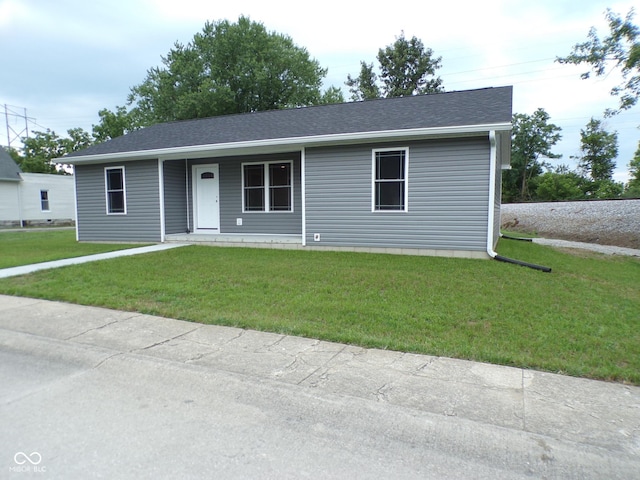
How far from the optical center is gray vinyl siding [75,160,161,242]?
12273 millimetres

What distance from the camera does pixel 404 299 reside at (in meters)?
5.74

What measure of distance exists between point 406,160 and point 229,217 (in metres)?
5.84

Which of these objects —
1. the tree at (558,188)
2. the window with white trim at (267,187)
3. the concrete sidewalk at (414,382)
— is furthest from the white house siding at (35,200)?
the tree at (558,188)

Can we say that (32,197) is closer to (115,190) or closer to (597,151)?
(115,190)

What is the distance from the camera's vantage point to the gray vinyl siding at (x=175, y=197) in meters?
12.3

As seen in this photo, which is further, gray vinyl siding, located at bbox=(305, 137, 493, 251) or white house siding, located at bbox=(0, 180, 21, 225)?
white house siding, located at bbox=(0, 180, 21, 225)

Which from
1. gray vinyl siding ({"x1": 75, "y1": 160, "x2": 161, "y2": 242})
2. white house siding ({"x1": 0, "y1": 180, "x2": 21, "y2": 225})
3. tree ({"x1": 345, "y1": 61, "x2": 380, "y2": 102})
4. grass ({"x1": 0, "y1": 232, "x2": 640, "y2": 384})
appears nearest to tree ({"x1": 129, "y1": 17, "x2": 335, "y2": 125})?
tree ({"x1": 345, "y1": 61, "x2": 380, "y2": 102})

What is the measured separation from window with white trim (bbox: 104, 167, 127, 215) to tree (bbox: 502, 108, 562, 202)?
137 ft

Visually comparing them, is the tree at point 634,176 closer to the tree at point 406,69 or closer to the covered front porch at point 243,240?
the tree at point 406,69

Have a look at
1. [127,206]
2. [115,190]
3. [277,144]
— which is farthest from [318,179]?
[115,190]

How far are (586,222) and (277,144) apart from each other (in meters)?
14.9

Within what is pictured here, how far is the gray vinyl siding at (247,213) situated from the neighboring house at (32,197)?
18073mm

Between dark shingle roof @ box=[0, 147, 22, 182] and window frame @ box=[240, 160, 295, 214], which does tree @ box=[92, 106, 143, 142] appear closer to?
A: dark shingle roof @ box=[0, 147, 22, 182]

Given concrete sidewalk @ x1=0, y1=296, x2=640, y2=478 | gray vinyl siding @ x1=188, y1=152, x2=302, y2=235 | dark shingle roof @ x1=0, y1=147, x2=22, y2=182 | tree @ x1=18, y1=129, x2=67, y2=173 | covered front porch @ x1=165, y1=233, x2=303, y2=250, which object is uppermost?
tree @ x1=18, y1=129, x2=67, y2=173
